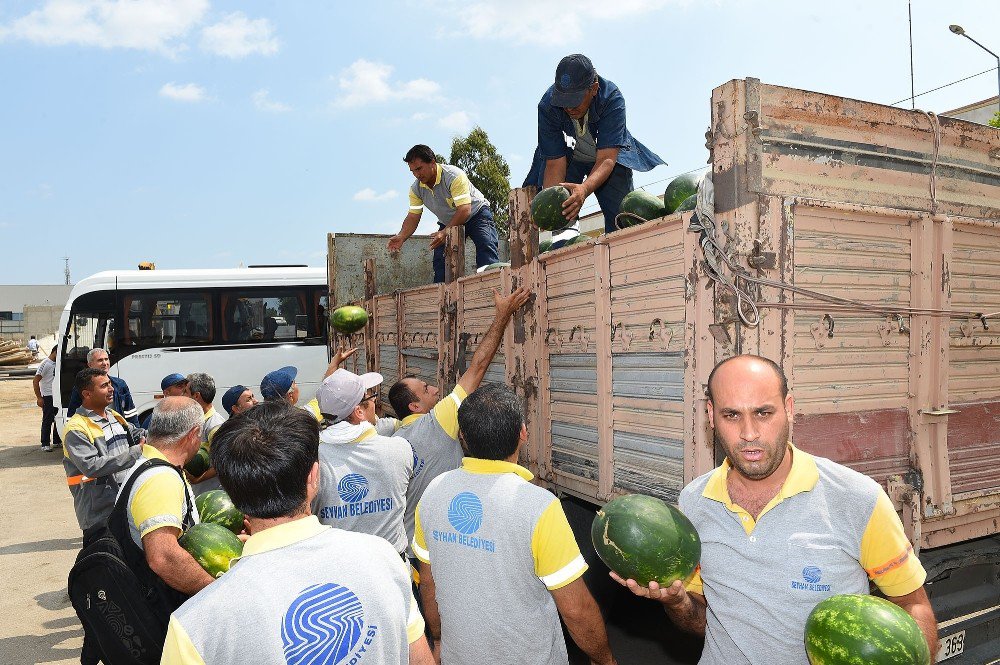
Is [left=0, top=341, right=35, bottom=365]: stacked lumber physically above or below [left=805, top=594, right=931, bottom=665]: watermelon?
above

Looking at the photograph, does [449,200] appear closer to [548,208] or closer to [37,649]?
[548,208]

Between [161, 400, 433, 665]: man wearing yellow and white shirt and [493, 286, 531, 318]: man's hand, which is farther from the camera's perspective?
[493, 286, 531, 318]: man's hand

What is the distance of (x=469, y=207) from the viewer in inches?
271

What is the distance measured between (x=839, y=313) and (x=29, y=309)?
62.9m

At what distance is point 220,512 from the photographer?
3.96 metres

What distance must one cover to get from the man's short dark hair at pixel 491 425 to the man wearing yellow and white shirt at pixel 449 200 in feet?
13.1

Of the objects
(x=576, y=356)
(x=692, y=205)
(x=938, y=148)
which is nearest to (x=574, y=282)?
(x=576, y=356)

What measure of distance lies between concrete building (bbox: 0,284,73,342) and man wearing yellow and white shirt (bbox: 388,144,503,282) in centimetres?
5606

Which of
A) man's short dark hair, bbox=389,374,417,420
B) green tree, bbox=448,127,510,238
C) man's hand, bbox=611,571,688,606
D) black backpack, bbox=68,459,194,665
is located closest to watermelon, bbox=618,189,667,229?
man's short dark hair, bbox=389,374,417,420

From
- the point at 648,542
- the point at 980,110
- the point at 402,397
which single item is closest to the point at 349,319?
the point at 402,397

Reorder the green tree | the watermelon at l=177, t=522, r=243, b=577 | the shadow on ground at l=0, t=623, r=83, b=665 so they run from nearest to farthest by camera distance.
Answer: the watermelon at l=177, t=522, r=243, b=577
the shadow on ground at l=0, t=623, r=83, b=665
the green tree

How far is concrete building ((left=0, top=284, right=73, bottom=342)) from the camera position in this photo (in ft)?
174

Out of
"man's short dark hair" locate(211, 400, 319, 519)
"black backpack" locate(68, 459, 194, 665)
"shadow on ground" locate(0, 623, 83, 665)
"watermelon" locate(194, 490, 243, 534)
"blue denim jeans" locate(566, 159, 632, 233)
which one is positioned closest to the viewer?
"man's short dark hair" locate(211, 400, 319, 519)

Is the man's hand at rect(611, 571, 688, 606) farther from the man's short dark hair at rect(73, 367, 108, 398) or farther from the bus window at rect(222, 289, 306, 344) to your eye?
the bus window at rect(222, 289, 306, 344)
